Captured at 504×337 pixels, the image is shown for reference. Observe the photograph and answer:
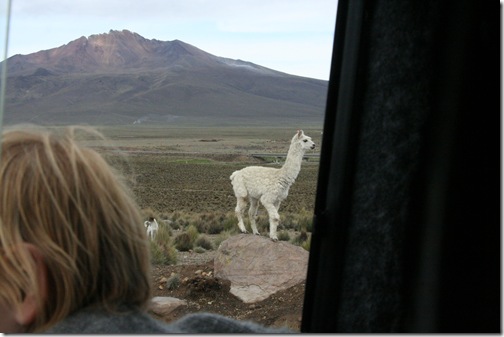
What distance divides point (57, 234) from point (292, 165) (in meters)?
3.85

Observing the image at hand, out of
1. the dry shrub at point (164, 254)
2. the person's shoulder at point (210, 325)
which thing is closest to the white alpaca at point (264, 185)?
the dry shrub at point (164, 254)

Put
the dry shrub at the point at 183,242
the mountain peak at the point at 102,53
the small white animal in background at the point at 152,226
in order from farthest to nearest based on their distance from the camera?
the dry shrub at the point at 183,242 < the small white animal in background at the point at 152,226 < the mountain peak at the point at 102,53

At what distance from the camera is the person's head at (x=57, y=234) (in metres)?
0.94

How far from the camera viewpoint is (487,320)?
1.09m

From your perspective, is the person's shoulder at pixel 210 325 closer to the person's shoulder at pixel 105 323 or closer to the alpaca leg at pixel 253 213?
the person's shoulder at pixel 105 323

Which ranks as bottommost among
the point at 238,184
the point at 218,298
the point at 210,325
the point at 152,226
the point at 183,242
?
the point at 218,298

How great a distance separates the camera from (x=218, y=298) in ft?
10.9

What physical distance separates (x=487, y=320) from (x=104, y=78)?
7.96 ft

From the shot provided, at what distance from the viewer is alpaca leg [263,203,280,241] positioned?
4.26 m

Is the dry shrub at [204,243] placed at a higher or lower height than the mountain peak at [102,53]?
lower

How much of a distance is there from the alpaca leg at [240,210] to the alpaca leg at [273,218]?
130mm

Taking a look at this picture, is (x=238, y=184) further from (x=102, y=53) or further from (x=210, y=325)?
(x=210, y=325)

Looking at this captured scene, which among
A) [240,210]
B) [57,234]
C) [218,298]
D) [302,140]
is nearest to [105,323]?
[57,234]

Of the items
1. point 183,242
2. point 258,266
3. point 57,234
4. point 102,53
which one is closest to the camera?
point 57,234
